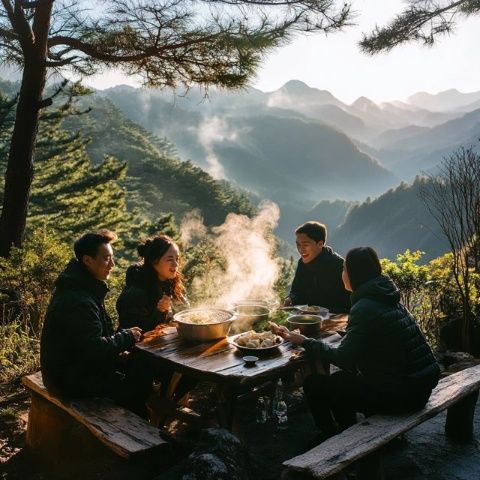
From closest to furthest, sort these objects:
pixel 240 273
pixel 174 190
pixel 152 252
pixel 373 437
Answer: pixel 373 437
pixel 152 252
pixel 240 273
pixel 174 190

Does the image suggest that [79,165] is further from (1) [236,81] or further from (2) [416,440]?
(2) [416,440]

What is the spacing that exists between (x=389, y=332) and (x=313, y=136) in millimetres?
178901

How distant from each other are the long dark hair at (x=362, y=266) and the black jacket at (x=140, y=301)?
175cm

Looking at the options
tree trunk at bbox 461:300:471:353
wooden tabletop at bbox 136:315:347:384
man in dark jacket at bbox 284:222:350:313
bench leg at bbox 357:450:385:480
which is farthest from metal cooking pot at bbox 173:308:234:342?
tree trunk at bbox 461:300:471:353

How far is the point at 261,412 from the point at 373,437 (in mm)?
1872

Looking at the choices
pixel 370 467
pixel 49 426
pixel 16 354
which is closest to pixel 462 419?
pixel 370 467

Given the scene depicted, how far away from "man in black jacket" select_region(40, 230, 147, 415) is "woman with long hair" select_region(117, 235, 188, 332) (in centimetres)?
47

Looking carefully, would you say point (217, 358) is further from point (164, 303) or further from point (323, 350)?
point (164, 303)

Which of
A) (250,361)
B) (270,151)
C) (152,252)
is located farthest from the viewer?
(270,151)

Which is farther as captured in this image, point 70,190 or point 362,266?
point 70,190

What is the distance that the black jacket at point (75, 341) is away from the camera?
290 cm

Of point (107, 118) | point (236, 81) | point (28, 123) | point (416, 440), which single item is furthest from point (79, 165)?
point (107, 118)

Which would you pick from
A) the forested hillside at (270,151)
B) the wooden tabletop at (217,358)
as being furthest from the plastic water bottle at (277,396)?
the forested hillside at (270,151)

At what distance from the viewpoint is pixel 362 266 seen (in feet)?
9.44
